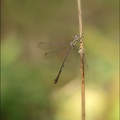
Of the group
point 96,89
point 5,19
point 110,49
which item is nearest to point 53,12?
point 5,19

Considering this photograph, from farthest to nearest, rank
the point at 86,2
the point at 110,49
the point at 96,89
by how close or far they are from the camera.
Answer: the point at 86,2 → the point at 110,49 → the point at 96,89

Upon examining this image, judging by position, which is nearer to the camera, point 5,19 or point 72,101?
point 72,101

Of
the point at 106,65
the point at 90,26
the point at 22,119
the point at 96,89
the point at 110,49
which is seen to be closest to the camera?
the point at 22,119

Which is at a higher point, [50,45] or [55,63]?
[50,45]

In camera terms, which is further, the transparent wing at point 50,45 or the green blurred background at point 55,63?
the green blurred background at point 55,63

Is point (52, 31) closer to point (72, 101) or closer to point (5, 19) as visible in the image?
point (5, 19)

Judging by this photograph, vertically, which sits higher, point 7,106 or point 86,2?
point 86,2

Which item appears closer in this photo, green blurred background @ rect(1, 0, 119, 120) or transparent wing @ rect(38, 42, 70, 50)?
transparent wing @ rect(38, 42, 70, 50)

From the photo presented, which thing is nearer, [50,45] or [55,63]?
[50,45]
